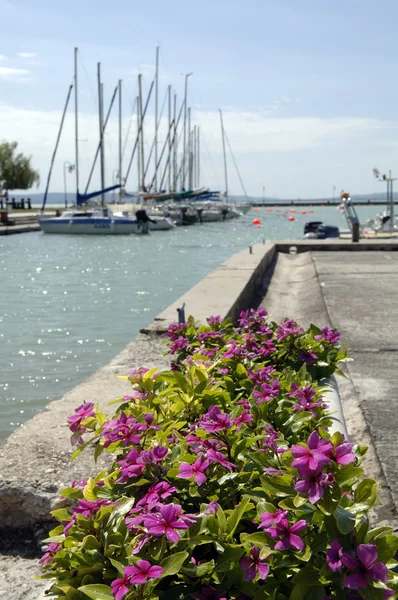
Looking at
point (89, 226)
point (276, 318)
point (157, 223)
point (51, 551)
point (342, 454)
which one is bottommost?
point (276, 318)

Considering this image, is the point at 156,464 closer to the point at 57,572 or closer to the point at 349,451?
the point at 57,572

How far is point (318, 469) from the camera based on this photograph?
5.86 ft

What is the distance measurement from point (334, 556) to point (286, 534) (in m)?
0.14

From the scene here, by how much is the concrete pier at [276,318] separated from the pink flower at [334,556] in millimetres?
1400

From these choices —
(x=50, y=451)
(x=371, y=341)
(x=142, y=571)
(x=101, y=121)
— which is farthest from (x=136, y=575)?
(x=101, y=121)

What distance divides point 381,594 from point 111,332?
445 inches

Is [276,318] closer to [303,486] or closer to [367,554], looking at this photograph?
[303,486]

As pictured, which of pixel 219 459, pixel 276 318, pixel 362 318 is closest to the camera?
pixel 219 459

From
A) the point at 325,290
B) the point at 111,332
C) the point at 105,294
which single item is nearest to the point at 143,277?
the point at 105,294

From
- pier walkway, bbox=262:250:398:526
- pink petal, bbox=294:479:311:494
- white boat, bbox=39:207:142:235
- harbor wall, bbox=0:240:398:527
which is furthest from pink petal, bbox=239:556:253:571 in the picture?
white boat, bbox=39:207:142:235

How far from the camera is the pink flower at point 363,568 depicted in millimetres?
1642

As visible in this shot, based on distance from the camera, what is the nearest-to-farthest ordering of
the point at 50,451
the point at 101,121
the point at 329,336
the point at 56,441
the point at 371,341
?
the point at 50,451 < the point at 56,441 < the point at 329,336 < the point at 371,341 < the point at 101,121

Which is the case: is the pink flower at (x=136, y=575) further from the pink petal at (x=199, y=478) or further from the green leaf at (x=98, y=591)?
the pink petal at (x=199, y=478)

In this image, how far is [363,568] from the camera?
1670 millimetres
